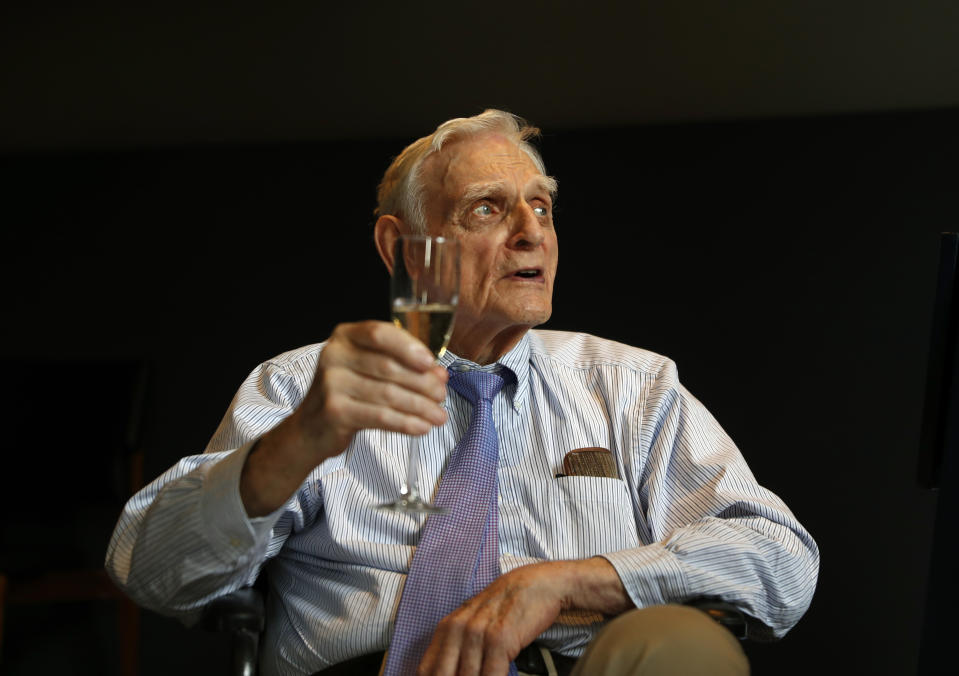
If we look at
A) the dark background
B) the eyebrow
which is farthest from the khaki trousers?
the dark background

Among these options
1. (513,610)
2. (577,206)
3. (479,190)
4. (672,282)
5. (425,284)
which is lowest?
(513,610)

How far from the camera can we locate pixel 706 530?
1.67m

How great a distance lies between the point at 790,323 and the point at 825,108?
0.69 meters

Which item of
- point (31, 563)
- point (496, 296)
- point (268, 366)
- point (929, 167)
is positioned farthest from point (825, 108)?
point (31, 563)

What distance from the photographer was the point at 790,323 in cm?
309

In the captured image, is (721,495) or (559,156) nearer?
(721,495)

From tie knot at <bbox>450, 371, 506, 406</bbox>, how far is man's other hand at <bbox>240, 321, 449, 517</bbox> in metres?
0.58

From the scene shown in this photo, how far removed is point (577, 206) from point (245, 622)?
2092mm

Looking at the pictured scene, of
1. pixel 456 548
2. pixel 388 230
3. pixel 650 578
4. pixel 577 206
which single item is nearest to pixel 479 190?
pixel 388 230

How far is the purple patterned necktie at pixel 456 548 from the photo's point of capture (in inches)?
62.0

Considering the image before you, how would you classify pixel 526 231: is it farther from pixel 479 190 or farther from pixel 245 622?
pixel 245 622

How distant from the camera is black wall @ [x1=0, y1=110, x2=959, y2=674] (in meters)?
3.01

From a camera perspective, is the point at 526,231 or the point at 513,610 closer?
the point at 513,610

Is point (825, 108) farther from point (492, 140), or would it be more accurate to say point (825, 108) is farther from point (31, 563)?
point (31, 563)
